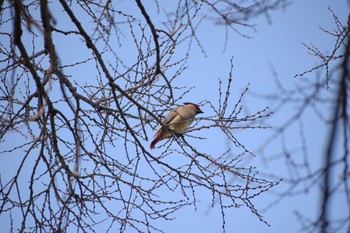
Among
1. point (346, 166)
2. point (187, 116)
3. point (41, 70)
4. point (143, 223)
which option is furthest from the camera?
point (187, 116)

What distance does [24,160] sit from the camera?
348 centimetres

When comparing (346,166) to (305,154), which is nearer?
(346,166)

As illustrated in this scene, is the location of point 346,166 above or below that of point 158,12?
below

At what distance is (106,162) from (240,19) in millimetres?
1847

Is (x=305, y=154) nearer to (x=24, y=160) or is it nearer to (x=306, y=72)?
(x=24, y=160)

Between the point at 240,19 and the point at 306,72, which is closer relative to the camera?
the point at 240,19

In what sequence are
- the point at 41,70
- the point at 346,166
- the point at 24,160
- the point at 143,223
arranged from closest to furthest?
the point at 346,166 < the point at 24,160 < the point at 143,223 < the point at 41,70

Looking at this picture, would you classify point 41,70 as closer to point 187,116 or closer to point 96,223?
point 96,223

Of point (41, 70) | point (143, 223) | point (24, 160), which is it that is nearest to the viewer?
point (24, 160)

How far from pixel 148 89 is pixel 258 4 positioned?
1.49m

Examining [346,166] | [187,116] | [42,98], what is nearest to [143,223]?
[42,98]

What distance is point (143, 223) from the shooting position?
3889 mm

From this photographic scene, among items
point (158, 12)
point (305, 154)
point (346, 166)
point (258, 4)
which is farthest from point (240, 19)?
point (346, 166)

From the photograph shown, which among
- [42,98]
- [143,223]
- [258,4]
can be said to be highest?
[258,4]
